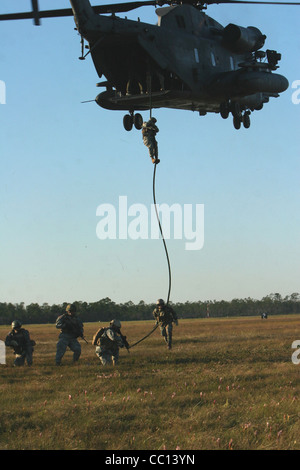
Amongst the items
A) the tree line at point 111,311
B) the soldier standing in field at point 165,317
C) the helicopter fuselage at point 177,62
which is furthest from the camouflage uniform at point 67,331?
the tree line at point 111,311

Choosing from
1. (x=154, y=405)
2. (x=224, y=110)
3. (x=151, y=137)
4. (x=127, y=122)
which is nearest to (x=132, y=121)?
(x=127, y=122)

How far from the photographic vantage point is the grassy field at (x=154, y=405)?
9367mm

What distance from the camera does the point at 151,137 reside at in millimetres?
16047

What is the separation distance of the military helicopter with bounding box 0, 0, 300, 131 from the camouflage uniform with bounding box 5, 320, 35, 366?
22.4ft

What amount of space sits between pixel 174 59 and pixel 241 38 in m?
3.74

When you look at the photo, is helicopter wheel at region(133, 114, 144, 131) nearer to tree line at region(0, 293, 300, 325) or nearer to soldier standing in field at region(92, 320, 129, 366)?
soldier standing in field at region(92, 320, 129, 366)

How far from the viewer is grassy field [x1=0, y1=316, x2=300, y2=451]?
30.7 feet

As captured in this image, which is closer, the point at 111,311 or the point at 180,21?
the point at 180,21

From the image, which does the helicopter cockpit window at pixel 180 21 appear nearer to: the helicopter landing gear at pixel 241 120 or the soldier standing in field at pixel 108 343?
the helicopter landing gear at pixel 241 120

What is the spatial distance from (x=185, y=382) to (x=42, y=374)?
4.46 m

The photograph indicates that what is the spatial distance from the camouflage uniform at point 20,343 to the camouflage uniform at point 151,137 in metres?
6.82

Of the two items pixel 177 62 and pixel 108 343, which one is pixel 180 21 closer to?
pixel 177 62

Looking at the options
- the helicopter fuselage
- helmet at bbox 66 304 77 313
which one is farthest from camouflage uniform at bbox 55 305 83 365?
the helicopter fuselage
